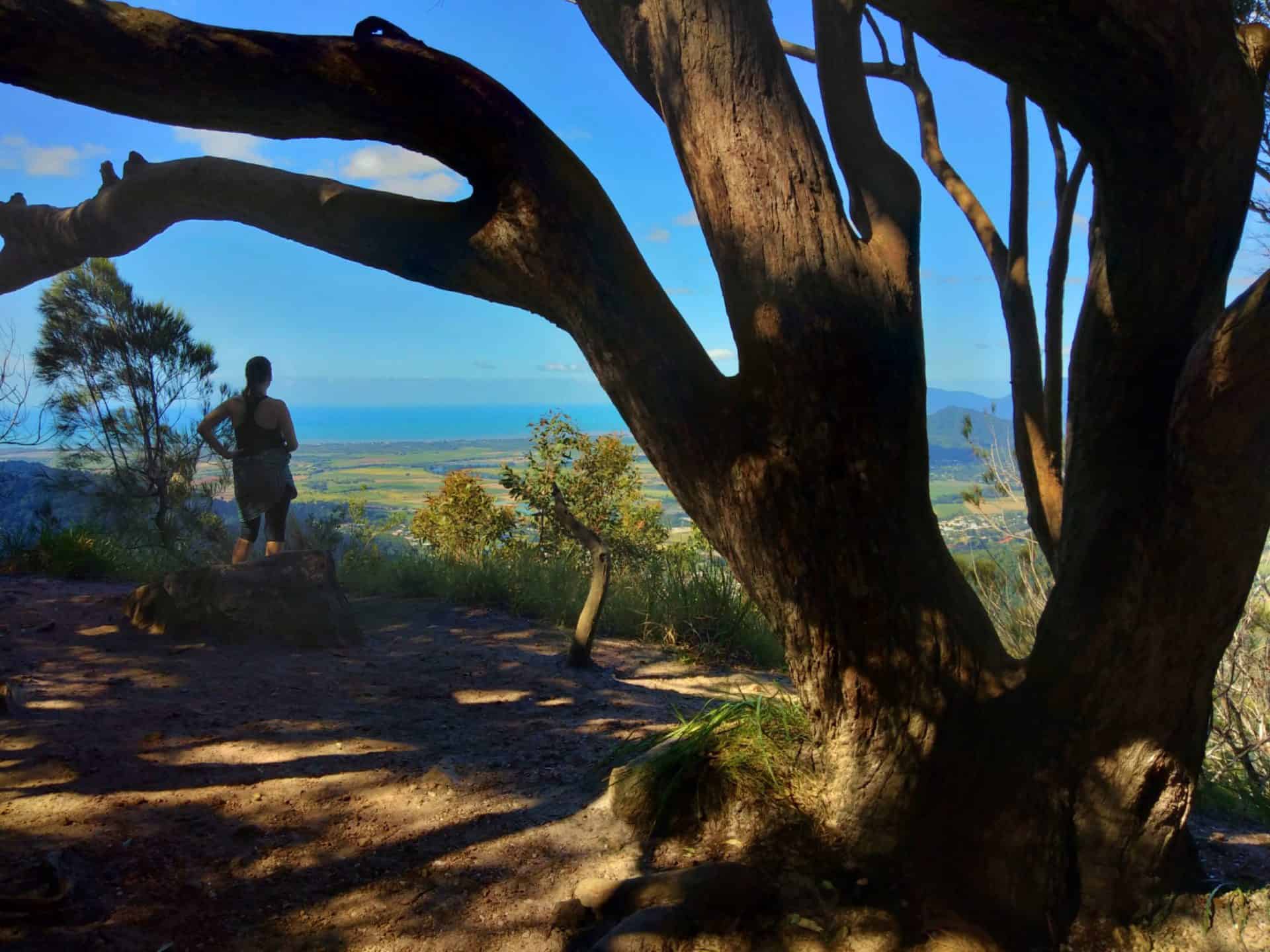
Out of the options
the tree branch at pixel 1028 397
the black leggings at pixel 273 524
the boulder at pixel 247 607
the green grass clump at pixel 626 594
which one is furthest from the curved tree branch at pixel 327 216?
the green grass clump at pixel 626 594

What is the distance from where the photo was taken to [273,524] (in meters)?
7.56

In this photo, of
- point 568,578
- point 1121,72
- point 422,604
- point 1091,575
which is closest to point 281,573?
point 422,604

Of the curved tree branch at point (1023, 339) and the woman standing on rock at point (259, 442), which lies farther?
the woman standing on rock at point (259, 442)

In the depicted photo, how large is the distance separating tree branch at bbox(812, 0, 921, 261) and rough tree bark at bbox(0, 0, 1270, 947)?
0.03 m

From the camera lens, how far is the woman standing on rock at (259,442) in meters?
7.09

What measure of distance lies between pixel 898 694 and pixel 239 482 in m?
5.78

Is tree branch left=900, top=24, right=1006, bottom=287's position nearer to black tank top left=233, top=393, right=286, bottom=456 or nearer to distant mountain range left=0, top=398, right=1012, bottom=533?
distant mountain range left=0, top=398, right=1012, bottom=533

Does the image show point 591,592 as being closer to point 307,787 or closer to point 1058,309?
point 307,787

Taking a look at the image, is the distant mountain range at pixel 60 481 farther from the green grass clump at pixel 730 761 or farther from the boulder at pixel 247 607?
the green grass clump at pixel 730 761

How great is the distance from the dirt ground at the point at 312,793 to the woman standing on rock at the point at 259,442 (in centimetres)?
131

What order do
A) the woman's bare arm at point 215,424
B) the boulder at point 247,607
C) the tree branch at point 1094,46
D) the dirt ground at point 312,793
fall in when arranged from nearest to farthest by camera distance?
the tree branch at point 1094,46 < the dirt ground at point 312,793 < the boulder at point 247,607 < the woman's bare arm at point 215,424

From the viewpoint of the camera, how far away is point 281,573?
664 cm

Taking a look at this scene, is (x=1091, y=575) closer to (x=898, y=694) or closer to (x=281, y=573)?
(x=898, y=694)

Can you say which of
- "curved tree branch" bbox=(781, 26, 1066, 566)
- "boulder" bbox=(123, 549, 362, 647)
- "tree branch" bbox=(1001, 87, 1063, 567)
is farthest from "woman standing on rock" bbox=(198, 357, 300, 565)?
"tree branch" bbox=(1001, 87, 1063, 567)
